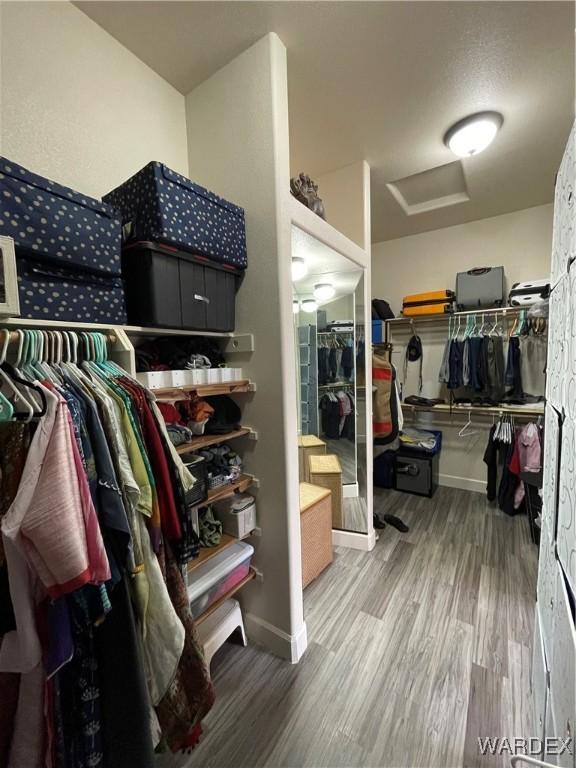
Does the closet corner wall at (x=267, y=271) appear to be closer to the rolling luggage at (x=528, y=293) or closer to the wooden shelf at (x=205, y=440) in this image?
the wooden shelf at (x=205, y=440)

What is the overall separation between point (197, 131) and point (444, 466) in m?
3.65

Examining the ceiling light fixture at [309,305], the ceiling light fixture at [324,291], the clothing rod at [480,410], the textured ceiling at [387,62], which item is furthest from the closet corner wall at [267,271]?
the clothing rod at [480,410]

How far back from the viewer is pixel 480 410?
3035 millimetres

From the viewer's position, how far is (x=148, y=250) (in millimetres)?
1079

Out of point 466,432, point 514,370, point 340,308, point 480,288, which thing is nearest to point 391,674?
point 340,308

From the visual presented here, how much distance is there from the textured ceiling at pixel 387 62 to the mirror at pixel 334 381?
0.77 metres

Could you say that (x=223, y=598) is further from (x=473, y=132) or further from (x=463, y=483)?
(x=463, y=483)

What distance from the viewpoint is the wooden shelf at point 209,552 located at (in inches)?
49.9

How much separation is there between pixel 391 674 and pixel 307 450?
1403mm

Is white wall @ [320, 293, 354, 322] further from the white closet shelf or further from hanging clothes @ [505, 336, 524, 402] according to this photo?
hanging clothes @ [505, 336, 524, 402]

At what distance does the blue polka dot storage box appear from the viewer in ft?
2.69

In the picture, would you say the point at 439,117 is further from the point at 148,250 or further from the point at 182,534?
the point at 182,534

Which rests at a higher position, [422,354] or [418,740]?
[422,354]

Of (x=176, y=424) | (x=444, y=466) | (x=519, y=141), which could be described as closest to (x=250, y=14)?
(x=176, y=424)
